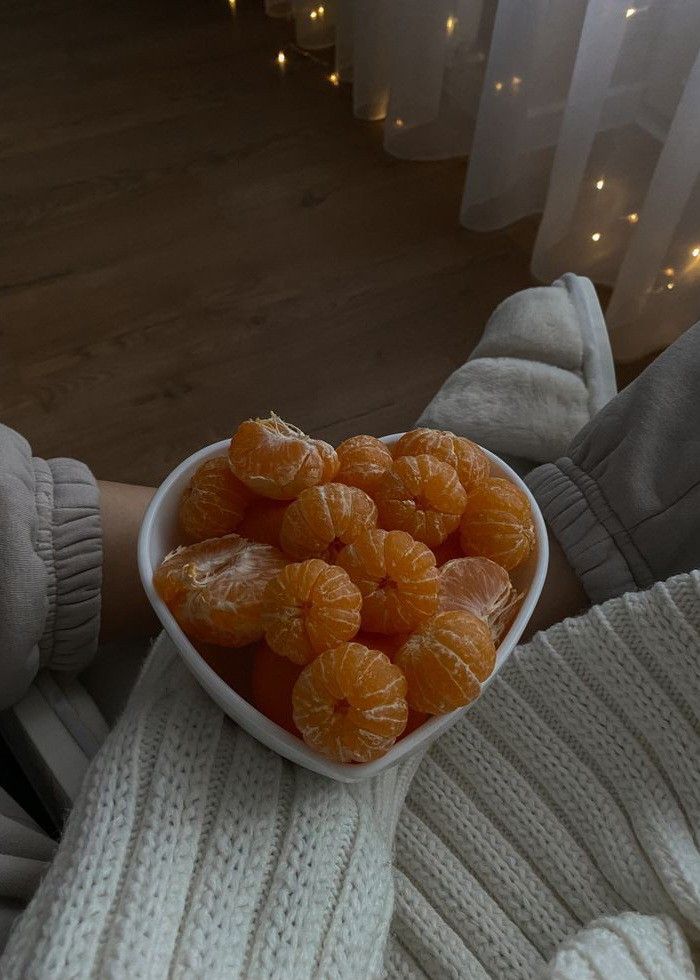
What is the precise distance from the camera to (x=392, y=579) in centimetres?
48

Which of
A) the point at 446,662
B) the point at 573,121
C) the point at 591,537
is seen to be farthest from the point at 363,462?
the point at 573,121

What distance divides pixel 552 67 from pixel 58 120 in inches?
41.0

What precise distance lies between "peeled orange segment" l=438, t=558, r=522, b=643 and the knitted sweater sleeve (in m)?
0.32

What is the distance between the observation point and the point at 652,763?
60 centimetres

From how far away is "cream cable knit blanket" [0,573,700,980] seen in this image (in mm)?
487

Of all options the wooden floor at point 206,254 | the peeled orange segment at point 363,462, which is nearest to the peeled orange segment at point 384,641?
the peeled orange segment at point 363,462

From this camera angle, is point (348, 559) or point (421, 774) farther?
point (421, 774)

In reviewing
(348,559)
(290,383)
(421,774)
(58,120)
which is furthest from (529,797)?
(58,120)

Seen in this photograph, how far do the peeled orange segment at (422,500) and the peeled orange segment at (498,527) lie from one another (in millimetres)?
13

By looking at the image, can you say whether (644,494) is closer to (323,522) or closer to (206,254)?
(323,522)

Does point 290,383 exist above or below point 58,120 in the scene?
below

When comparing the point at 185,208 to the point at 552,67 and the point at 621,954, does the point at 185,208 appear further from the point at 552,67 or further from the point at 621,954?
the point at 621,954

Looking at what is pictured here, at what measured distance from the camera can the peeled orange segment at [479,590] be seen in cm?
51

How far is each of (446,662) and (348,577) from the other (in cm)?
7
